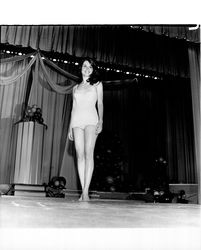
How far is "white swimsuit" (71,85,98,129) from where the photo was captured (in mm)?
2611

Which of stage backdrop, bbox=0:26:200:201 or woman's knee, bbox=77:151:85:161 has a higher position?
stage backdrop, bbox=0:26:200:201

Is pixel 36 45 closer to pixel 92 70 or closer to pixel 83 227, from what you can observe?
pixel 92 70

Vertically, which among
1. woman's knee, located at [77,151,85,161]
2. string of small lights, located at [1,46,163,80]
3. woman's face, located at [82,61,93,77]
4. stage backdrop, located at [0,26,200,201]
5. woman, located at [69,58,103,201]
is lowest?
woman's knee, located at [77,151,85,161]

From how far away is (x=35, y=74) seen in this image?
17.7 ft

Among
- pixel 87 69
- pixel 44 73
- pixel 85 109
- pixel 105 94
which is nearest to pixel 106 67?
pixel 105 94

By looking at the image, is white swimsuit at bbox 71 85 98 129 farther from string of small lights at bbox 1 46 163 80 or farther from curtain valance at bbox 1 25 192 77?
string of small lights at bbox 1 46 163 80

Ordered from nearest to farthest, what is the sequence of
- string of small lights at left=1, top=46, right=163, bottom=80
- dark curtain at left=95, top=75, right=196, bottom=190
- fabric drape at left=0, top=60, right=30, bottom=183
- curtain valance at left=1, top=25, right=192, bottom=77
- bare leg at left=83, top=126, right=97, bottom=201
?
bare leg at left=83, top=126, right=97, bottom=201 → curtain valance at left=1, top=25, right=192, bottom=77 → fabric drape at left=0, top=60, right=30, bottom=183 → string of small lights at left=1, top=46, right=163, bottom=80 → dark curtain at left=95, top=75, right=196, bottom=190

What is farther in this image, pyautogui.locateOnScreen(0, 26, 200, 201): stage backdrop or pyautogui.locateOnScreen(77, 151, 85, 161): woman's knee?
pyautogui.locateOnScreen(0, 26, 200, 201): stage backdrop

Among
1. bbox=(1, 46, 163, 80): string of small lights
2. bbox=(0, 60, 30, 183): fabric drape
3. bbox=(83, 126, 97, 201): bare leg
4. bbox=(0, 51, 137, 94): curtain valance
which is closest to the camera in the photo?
bbox=(83, 126, 97, 201): bare leg

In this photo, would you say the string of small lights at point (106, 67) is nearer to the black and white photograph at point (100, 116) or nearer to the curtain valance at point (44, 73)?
the black and white photograph at point (100, 116)

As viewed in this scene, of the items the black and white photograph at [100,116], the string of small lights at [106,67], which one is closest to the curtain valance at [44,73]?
the black and white photograph at [100,116]

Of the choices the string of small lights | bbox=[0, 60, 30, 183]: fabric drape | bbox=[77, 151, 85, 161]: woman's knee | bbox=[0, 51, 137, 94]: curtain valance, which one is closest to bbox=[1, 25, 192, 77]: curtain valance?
bbox=[0, 51, 137, 94]: curtain valance

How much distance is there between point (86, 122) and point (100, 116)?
131 mm
